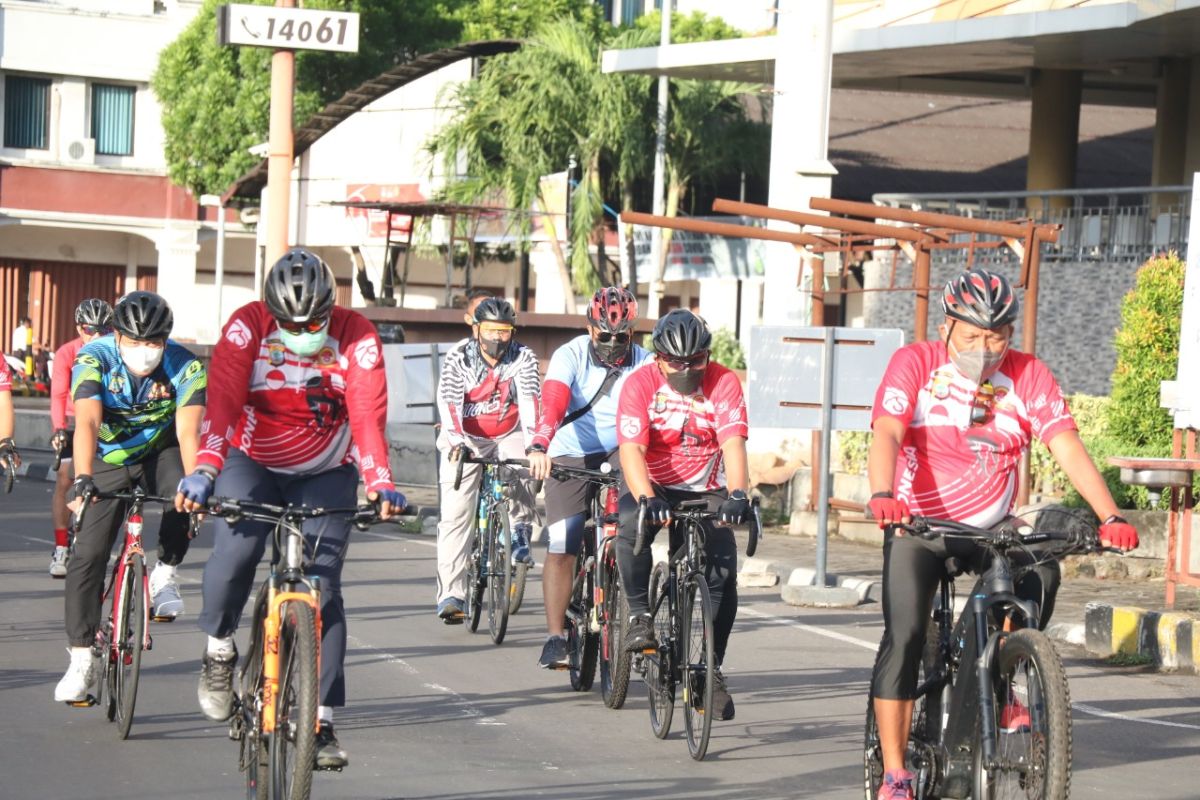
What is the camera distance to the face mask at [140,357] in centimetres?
866

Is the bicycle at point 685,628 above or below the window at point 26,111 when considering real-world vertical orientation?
below

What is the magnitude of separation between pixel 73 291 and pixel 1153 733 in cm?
4354

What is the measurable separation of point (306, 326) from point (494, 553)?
15.8ft

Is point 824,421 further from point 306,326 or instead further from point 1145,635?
point 306,326

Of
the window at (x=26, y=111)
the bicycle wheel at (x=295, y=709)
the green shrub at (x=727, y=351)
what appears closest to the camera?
the bicycle wheel at (x=295, y=709)

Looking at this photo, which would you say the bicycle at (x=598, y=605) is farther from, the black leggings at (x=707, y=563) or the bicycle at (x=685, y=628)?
the bicycle at (x=685, y=628)

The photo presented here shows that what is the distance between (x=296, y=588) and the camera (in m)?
6.62

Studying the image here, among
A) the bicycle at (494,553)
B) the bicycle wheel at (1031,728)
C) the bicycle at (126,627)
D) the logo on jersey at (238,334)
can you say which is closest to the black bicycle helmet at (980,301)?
the bicycle wheel at (1031,728)

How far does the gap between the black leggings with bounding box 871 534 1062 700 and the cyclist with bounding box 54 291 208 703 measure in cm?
308

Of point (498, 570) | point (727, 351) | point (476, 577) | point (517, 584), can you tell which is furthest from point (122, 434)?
point (727, 351)

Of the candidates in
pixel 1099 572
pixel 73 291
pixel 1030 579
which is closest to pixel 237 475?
pixel 1030 579

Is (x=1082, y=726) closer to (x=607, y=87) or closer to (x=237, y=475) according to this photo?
(x=237, y=475)

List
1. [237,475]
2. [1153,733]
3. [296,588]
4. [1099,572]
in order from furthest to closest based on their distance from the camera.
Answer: [1099,572], [1153,733], [237,475], [296,588]

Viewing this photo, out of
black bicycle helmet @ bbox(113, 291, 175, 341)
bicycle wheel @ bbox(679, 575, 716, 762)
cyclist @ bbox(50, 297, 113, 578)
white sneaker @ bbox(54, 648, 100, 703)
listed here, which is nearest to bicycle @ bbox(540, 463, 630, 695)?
bicycle wheel @ bbox(679, 575, 716, 762)
